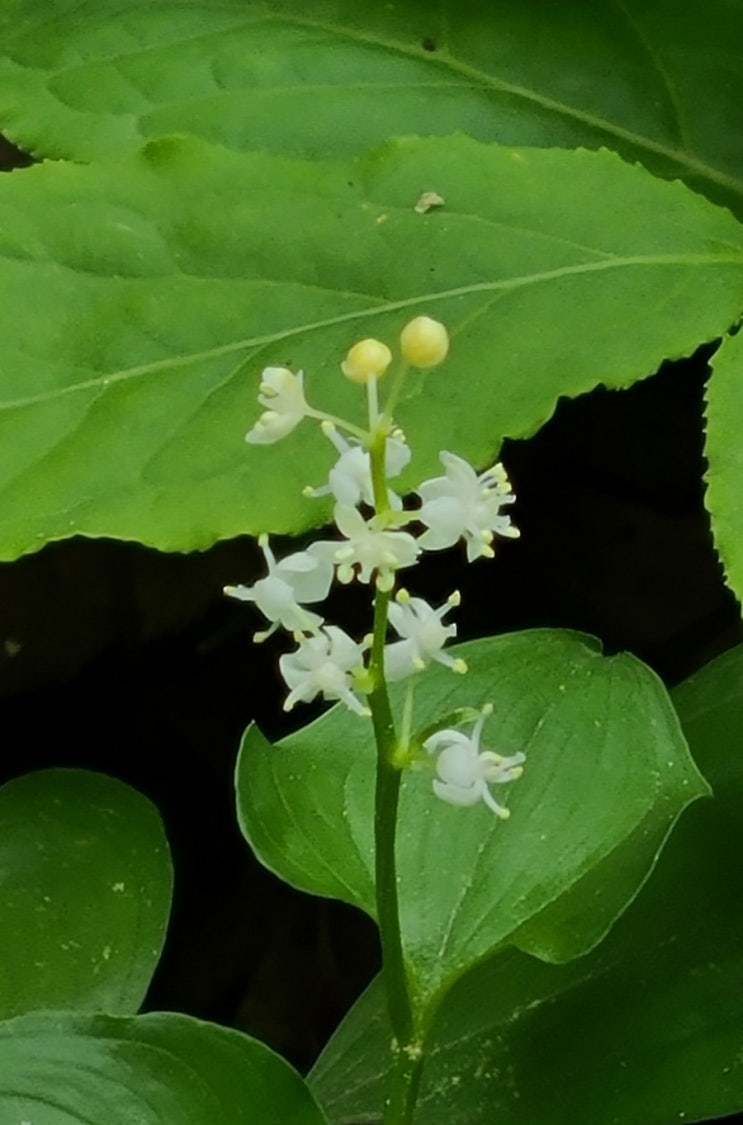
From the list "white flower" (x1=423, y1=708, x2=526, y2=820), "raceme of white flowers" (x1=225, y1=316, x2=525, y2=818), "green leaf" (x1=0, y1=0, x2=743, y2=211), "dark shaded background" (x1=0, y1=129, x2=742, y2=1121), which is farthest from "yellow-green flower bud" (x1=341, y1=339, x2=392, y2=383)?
"dark shaded background" (x1=0, y1=129, x2=742, y2=1121)

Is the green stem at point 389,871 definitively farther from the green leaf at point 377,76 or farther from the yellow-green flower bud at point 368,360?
the green leaf at point 377,76

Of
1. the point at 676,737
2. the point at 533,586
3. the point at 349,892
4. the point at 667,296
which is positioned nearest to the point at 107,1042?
the point at 349,892

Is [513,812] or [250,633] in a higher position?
[513,812]

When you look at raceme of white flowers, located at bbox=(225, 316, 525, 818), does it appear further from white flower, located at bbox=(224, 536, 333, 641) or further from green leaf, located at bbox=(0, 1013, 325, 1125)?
green leaf, located at bbox=(0, 1013, 325, 1125)

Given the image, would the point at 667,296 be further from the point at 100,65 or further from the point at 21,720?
the point at 21,720

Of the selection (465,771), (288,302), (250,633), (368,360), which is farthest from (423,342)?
(250,633)

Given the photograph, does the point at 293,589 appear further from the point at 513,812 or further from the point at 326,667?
the point at 513,812

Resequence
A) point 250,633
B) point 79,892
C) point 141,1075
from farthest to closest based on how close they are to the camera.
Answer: point 250,633, point 79,892, point 141,1075
